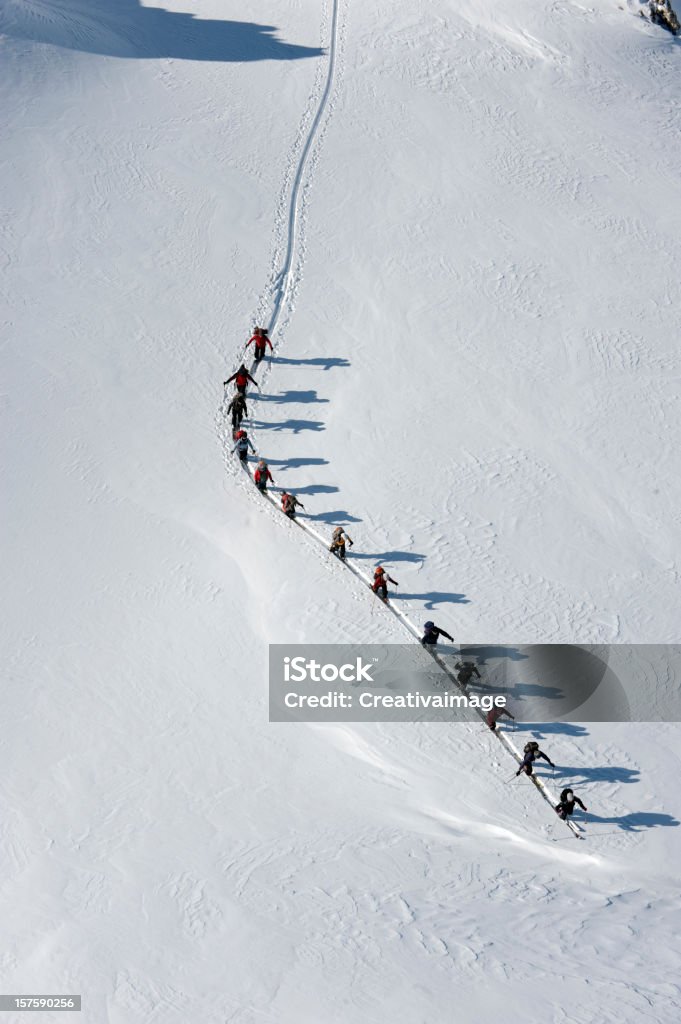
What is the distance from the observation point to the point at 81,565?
90.6ft

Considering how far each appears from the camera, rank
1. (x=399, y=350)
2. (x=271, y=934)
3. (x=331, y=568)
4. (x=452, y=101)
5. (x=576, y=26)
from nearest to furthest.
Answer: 1. (x=271, y=934)
2. (x=331, y=568)
3. (x=399, y=350)
4. (x=452, y=101)
5. (x=576, y=26)

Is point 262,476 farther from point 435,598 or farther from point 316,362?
point 316,362

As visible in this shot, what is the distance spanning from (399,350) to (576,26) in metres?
19.9

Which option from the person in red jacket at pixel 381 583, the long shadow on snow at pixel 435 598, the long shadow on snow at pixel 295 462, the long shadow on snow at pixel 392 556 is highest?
the long shadow on snow at pixel 295 462

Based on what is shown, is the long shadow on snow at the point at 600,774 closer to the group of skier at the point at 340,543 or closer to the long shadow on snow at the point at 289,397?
the group of skier at the point at 340,543

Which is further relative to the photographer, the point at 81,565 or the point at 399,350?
the point at 399,350

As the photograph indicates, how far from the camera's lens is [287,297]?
35.3 meters

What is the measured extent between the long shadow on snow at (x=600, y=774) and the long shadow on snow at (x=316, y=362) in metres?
14.4

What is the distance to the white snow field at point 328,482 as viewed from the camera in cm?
1978

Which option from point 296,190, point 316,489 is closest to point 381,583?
point 316,489

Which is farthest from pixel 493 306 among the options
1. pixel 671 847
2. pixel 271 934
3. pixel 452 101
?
pixel 271 934

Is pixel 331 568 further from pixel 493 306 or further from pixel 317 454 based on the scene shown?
pixel 493 306

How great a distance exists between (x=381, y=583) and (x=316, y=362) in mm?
9463

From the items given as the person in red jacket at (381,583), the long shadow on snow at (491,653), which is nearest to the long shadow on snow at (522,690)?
the long shadow on snow at (491,653)
